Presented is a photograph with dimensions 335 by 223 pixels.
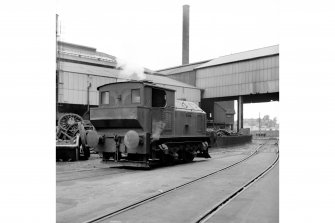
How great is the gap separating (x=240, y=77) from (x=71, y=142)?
19.2m

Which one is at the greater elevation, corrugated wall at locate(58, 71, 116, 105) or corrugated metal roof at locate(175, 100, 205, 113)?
corrugated wall at locate(58, 71, 116, 105)

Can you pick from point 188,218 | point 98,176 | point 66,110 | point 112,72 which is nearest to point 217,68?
point 112,72

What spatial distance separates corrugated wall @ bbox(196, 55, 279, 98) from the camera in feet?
80.2

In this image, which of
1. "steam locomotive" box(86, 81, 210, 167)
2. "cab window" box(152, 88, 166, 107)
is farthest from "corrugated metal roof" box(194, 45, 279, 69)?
"steam locomotive" box(86, 81, 210, 167)

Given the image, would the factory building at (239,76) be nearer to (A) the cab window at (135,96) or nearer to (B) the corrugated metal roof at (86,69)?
(A) the cab window at (135,96)

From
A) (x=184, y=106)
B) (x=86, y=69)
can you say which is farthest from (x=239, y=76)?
(x=184, y=106)

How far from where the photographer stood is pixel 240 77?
29828 millimetres

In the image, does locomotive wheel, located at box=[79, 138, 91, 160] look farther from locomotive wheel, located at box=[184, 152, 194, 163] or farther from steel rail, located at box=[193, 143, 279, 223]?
steel rail, located at box=[193, 143, 279, 223]

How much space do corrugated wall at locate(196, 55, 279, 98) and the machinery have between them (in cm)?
1110

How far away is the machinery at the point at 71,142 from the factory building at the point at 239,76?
9973 millimetres

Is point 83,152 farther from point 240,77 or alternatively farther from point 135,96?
point 240,77
